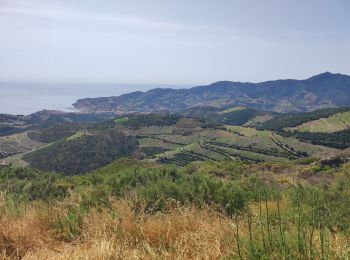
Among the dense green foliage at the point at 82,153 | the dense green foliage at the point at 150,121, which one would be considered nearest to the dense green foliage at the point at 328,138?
the dense green foliage at the point at 150,121

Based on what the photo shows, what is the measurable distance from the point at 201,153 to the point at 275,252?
117 meters

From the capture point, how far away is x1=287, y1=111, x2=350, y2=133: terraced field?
6353 inches

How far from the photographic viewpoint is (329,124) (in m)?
170

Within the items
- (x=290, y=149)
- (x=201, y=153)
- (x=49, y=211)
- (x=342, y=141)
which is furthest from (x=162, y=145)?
(x=49, y=211)

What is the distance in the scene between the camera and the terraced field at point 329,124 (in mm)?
161375

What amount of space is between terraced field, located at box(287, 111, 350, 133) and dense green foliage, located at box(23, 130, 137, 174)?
7958 centimetres

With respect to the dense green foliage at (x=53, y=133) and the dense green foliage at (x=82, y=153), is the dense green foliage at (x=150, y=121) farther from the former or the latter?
the dense green foliage at (x=82, y=153)

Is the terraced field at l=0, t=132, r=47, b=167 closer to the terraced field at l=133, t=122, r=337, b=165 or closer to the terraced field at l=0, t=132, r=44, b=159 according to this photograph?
the terraced field at l=0, t=132, r=44, b=159

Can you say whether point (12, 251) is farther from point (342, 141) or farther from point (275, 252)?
point (342, 141)

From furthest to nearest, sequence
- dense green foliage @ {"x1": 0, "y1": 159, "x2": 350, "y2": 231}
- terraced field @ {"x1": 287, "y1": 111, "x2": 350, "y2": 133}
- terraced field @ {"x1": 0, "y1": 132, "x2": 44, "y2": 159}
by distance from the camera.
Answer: terraced field @ {"x1": 287, "y1": 111, "x2": 350, "y2": 133} → terraced field @ {"x1": 0, "y1": 132, "x2": 44, "y2": 159} → dense green foliage @ {"x1": 0, "y1": 159, "x2": 350, "y2": 231}

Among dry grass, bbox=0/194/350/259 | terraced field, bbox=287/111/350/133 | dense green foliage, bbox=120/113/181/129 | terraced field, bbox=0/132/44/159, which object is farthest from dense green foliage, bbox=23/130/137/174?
dry grass, bbox=0/194/350/259

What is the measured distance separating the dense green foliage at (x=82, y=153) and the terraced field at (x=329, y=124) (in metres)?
79.6

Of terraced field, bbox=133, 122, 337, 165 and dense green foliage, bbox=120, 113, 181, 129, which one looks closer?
terraced field, bbox=133, 122, 337, 165

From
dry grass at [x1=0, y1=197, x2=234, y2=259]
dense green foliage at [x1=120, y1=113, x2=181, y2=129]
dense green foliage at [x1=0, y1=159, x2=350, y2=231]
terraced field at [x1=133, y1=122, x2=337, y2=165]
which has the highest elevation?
dry grass at [x1=0, y1=197, x2=234, y2=259]
